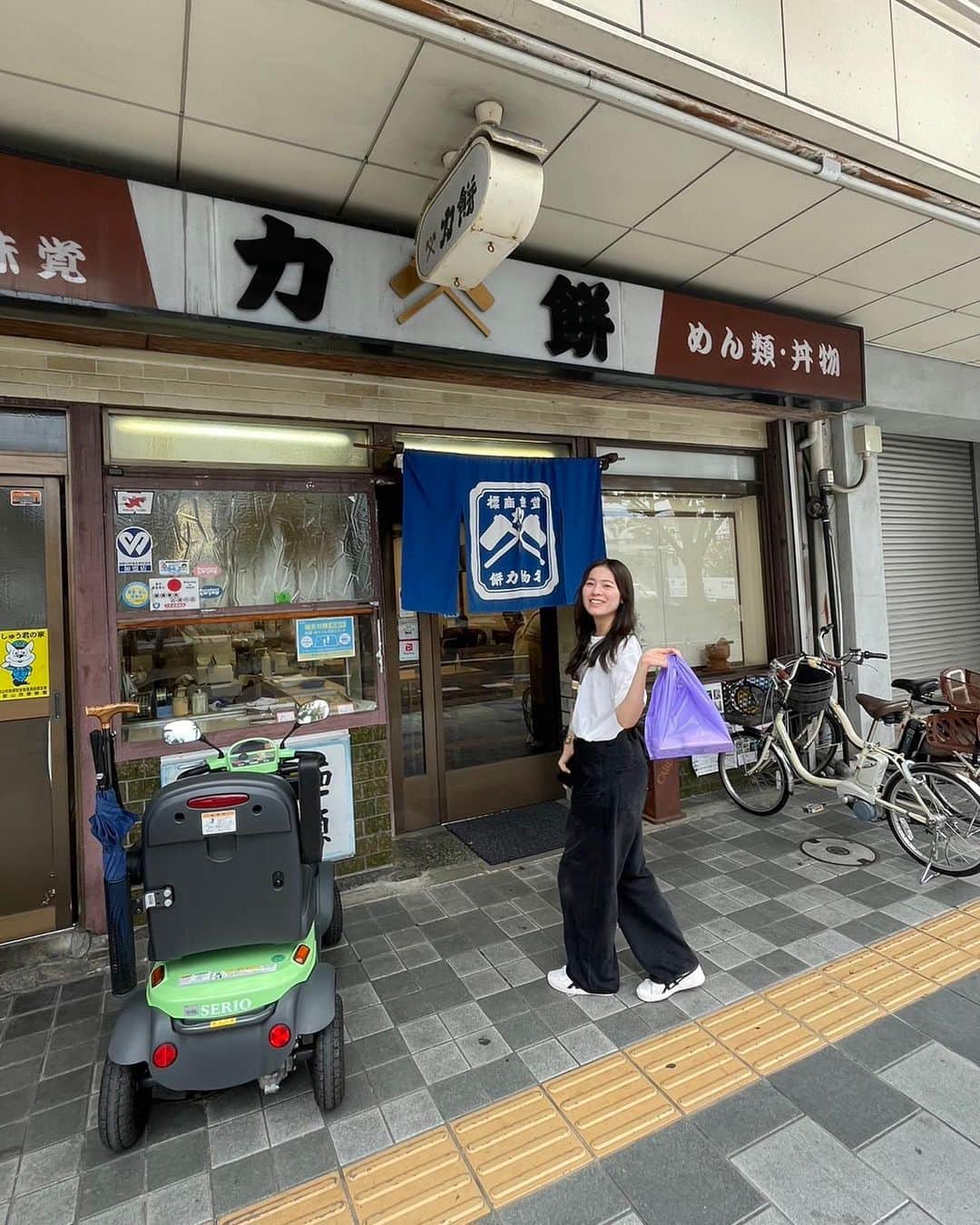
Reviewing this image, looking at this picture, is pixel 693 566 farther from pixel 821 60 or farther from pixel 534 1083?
pixel 534 1083

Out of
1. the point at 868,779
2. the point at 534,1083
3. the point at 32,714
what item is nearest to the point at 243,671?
the point at 32,714

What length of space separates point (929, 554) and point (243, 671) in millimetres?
8945

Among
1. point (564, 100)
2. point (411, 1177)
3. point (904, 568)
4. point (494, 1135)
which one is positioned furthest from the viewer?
point (904, 568)

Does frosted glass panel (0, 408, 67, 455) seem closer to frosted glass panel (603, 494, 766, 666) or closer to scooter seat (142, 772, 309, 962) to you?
scooter seat (142, 772, 309, 962)

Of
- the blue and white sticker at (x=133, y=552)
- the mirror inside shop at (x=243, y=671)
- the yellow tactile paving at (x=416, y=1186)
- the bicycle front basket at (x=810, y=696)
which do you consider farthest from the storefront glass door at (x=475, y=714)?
the yellow tactile paving at (x=416, y=1186)

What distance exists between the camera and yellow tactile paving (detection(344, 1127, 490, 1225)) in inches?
91.1

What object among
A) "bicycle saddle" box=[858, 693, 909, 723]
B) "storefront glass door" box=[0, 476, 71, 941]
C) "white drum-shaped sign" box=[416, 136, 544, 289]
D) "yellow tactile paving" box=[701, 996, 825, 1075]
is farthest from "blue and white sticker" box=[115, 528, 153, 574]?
"bicycle saddle" box=[858, 693, 909, 723]

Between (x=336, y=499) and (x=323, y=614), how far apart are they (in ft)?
3.00

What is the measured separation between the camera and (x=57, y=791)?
14.2 feet

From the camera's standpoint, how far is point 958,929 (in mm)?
4031

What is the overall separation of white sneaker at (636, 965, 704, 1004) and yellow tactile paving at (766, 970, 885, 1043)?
1.18 feet

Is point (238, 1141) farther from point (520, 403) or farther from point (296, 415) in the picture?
point (520, 403)

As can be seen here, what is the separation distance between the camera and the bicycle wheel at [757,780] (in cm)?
601

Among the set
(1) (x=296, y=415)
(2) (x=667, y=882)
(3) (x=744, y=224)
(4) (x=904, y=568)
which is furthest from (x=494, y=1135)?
(4) (x=904, y=568)
